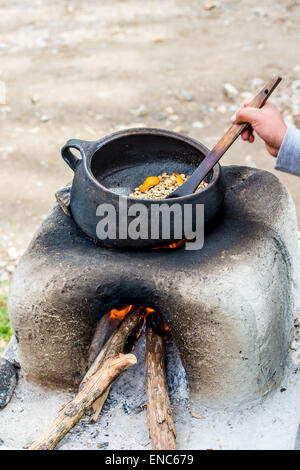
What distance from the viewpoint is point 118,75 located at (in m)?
5.84

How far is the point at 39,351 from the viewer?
224cm

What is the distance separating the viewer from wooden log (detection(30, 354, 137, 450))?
6.53 feet

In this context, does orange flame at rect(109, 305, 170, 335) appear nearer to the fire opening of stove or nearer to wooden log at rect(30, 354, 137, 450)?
the fire opening of stove

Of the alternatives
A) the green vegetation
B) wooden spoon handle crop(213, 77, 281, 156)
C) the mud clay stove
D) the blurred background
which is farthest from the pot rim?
the blurred background

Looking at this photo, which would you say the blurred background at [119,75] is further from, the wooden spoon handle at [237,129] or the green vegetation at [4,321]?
the wooden spoon handle at [237,129]

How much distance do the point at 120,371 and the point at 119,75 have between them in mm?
4385

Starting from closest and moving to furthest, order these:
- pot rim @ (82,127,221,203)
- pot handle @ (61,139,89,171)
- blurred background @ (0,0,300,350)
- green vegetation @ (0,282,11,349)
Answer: pot rim @ (82,127,221,203) < pot handle @ (61,139,89,171) < green vegetation @ (0,282,11,349) < blurred background @ (0,0,300,350)

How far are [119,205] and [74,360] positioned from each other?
75 centimetres

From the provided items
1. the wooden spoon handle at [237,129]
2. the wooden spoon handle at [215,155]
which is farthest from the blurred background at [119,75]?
the wooden spoon handle at [237,129]

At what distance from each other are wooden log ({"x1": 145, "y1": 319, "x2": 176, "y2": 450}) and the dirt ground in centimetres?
175

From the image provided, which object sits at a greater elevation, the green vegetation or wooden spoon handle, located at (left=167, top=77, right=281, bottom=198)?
wooden spoon handle, located at (left=167, top=77, right=281, bottom=198)

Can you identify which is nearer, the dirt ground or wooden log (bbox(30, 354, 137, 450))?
wooden log (bbox(30, 354, 137, 450))

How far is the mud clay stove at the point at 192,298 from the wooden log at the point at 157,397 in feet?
0.42

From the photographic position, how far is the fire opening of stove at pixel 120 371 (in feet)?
6.59
